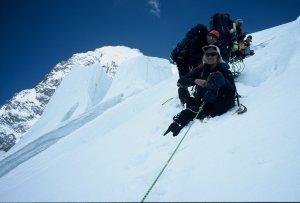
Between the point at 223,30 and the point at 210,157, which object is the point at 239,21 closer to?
the point at 223,30

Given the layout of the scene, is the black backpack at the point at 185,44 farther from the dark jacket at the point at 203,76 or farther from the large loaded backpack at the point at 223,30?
the dark jacket at the point at 203,76

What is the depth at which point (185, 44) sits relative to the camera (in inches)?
271

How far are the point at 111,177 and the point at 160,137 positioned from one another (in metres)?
1.54

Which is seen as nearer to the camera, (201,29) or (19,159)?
(201,29)

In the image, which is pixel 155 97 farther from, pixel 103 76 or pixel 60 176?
pixel 103 76

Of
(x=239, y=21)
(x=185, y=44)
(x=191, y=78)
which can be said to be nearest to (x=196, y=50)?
(x=185, y=44)

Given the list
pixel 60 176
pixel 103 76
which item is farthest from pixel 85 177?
pixel 103 76

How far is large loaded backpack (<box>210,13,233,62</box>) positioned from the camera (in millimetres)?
7402

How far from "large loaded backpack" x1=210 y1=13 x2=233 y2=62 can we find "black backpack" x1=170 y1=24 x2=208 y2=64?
3.16ft

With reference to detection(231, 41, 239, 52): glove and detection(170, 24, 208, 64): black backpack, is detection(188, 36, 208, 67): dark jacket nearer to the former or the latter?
detection(170, 24, 208, 64): black backpack

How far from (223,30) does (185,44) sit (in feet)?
4.98

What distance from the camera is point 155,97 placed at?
945cm

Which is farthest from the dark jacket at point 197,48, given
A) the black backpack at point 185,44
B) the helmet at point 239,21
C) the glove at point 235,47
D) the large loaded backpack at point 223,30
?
the helmet at point 239,21

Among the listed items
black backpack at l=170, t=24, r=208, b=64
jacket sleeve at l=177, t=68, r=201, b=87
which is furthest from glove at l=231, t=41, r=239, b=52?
jacket sleeve at l=177, t=68, r=201, b=87
